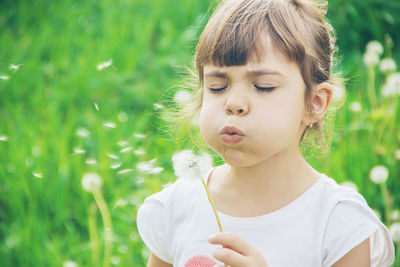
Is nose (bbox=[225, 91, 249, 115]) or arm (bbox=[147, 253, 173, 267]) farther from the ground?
nose (bbox=[225, 91, 249, 115])

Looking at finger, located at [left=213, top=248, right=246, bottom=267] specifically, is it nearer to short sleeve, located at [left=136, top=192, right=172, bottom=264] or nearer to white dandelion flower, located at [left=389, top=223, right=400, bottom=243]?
short sleeve, located at [left=136, top=192, right=172, bottom=264]

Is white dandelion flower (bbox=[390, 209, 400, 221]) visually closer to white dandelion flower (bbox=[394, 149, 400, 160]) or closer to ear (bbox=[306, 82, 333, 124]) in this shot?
white dandelion flower (bbox=[394, 149, 400, 160])

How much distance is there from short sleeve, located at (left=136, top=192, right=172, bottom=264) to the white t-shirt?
6 centimetres

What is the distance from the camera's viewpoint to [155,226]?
153 cm

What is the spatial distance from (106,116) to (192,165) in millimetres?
1712

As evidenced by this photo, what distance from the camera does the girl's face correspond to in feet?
4.09

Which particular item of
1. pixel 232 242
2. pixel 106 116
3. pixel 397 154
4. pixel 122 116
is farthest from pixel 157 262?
pixel 106 116

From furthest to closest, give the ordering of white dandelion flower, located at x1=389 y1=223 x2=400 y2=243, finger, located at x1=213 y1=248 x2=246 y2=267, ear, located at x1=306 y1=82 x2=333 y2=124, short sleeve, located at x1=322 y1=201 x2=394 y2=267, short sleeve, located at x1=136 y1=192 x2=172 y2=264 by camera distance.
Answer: white dandelion flower, located at x1=389 y1=223 x2=400 y2=243 < short sleeve, located at x1=136 y1=192 x2=172 y2=264 < ear, located at x1=306 y1=82 x2=333 y2=124 < short sleeve, located at x1=322 y1=201 x2=394 y2=267 < finger, located at x1=213 y1=248 x2=246 y2=267

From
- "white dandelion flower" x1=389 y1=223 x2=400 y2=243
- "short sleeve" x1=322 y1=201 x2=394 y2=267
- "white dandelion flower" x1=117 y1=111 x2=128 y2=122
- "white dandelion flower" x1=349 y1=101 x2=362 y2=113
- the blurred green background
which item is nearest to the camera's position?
"short sleeve" x1=322 y1=201 x2=394 y2=267

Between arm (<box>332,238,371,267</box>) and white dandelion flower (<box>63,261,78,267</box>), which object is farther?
white dandelion flower (<box>63,261,78,267</box>)

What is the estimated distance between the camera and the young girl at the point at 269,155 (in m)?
1.26

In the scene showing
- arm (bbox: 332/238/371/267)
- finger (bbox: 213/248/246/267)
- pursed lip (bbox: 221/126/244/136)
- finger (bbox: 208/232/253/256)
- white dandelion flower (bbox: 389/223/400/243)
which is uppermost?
pursed lip (bbox: 221/126/244/136)

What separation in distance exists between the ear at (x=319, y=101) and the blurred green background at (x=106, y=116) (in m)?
0.49

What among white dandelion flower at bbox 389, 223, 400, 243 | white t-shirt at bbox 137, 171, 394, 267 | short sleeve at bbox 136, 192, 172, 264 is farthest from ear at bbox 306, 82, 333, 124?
white dandelion flower at bbox 389, 223, 400, 243
